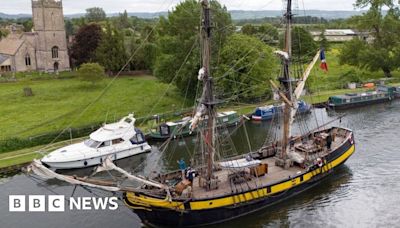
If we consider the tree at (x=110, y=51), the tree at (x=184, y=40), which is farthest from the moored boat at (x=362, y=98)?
the tree at (x=110, y=51)

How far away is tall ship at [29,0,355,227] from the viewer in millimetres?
23625

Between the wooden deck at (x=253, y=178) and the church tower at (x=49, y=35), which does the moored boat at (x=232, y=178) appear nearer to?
the wooden deck at (x=253, y=178)

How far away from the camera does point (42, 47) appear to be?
75750mm

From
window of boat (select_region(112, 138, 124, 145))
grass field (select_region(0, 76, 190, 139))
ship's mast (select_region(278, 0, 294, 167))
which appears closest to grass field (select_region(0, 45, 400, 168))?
grass field (select_region(0, 76, 190, 139))

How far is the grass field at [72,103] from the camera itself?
1742 inches

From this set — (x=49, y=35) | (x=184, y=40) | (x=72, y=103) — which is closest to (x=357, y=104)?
(x=184, y=40)

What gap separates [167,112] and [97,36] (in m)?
35.1

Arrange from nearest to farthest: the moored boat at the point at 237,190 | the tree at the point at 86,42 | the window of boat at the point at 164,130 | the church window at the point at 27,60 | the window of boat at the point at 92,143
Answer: the moored boat at the point at 237,190 → the window of boat at the point at 92,143 → the window of boat at the point at 164,130 → the tree at the point at 86,42 → the church window at the point at 27,60

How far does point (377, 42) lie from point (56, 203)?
54.7 m

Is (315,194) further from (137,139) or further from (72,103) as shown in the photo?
(72,103)

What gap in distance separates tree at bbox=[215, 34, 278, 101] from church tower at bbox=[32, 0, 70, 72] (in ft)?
131

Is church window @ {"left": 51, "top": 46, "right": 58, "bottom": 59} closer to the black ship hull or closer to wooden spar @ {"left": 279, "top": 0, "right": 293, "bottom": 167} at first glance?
the black ship hull

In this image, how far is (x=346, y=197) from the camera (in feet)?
91.1

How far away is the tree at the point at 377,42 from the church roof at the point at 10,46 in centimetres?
5595
